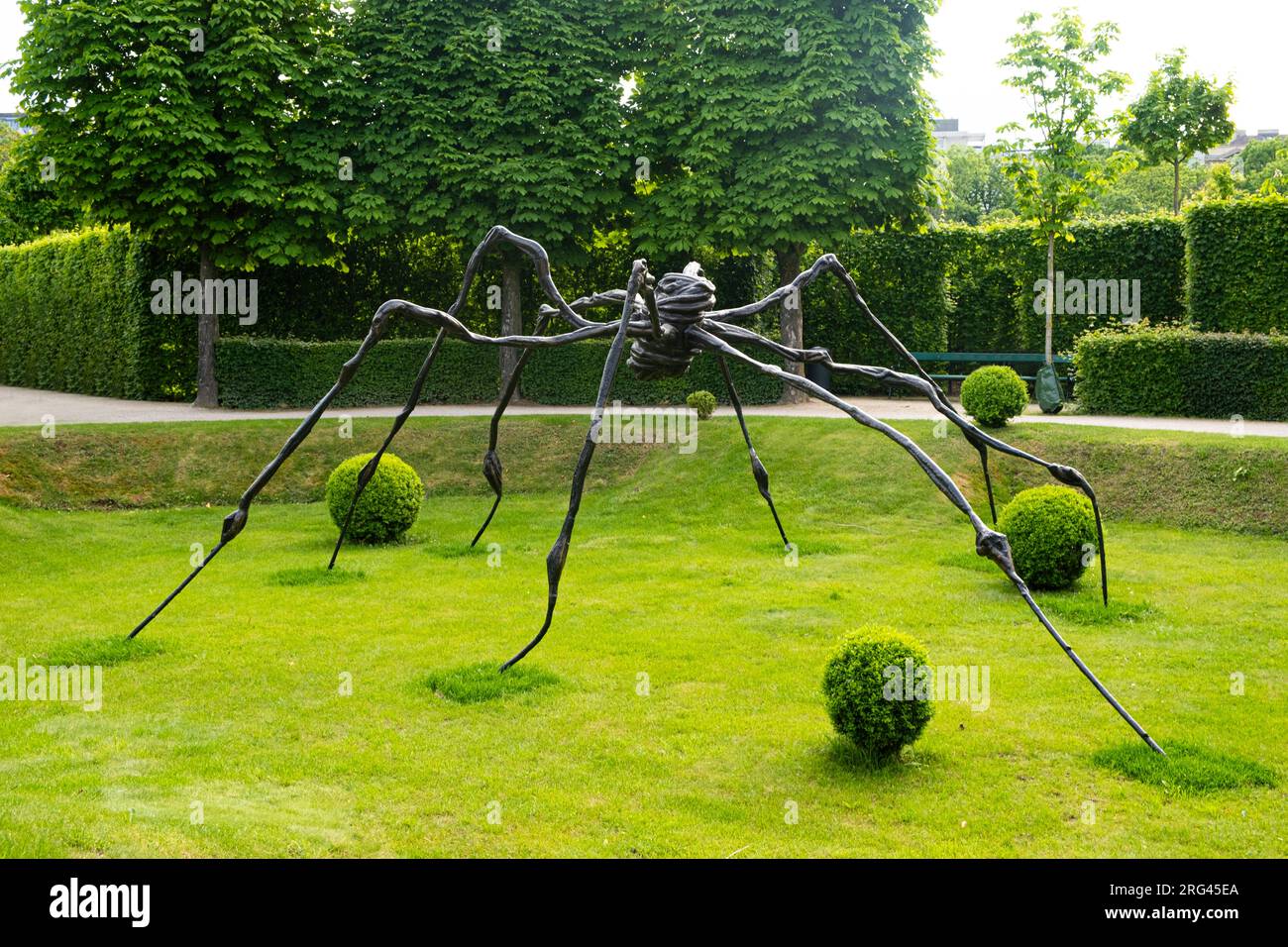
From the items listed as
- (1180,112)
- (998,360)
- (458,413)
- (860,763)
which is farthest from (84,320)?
(1180,112)

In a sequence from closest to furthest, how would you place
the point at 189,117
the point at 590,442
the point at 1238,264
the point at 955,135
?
the point at 590,442 < the point at 189,117 < the point at 1238,264 < the point at 955,135

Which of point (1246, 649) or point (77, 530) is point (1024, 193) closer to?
point (1246, 649)

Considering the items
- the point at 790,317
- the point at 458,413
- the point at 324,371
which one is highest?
the point at 790,317

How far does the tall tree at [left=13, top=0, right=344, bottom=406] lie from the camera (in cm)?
1989

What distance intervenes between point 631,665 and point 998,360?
64.1 ft

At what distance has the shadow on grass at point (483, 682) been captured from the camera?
25.9ft

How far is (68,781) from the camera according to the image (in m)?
6.01

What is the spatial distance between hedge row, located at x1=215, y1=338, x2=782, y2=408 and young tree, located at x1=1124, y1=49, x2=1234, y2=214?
1506cm

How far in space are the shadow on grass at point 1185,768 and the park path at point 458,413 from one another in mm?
11336

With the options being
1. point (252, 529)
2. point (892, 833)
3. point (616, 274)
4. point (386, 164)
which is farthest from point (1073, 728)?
point (616, 274)

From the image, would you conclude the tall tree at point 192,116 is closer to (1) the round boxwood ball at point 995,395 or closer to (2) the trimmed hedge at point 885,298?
(2) the trimmed hedge at point 885,298

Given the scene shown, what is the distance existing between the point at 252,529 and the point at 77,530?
7.14 ft

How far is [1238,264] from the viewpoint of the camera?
22.1 meters

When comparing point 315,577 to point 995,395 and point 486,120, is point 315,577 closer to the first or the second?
point 995,395
